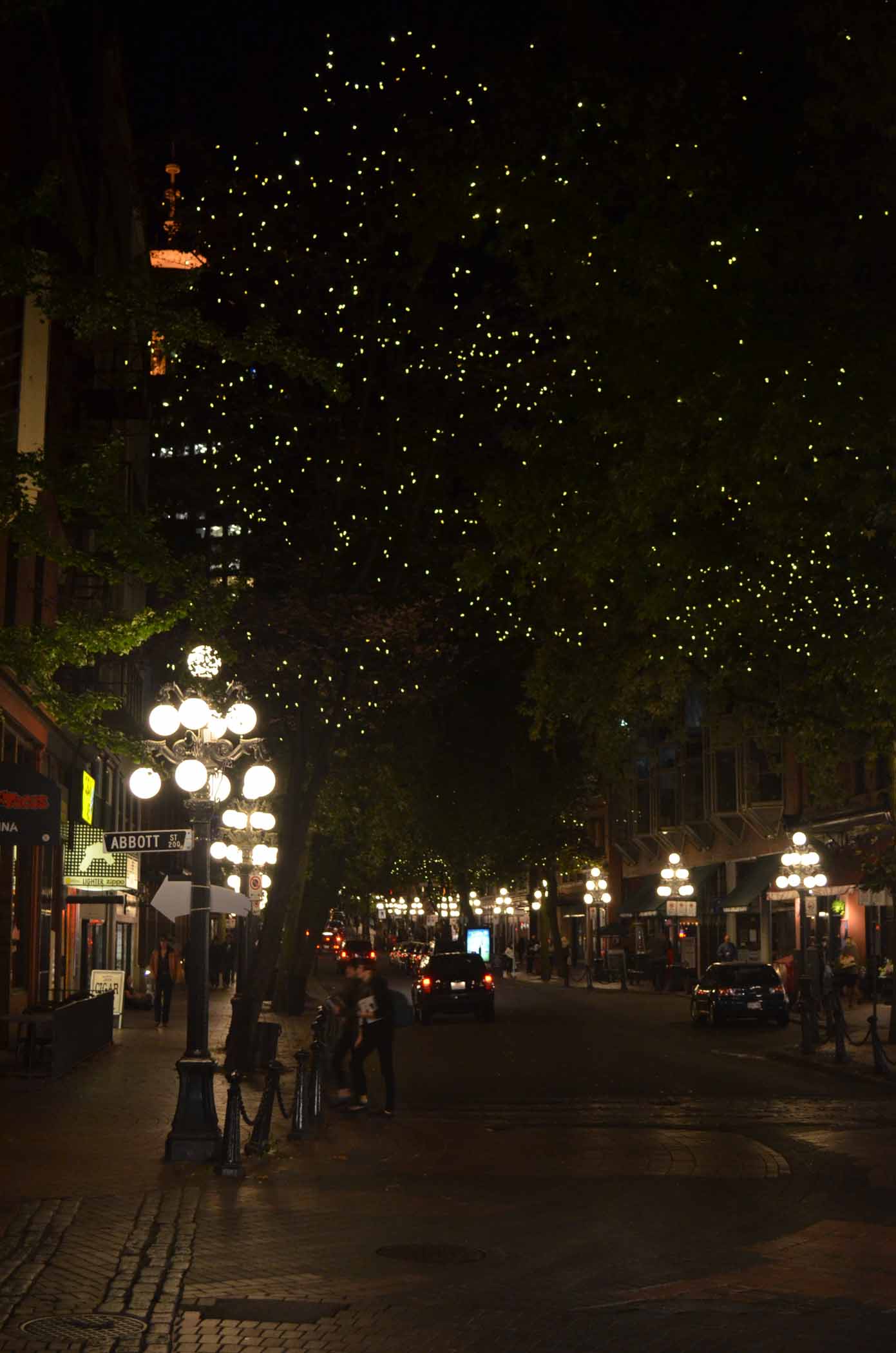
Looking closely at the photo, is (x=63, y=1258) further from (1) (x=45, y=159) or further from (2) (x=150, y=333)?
(1) (x=45, y=159)

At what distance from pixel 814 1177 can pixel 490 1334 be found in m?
6.71

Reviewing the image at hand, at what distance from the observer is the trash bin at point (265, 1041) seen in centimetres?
2500

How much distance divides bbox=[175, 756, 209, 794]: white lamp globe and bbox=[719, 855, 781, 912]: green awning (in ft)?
126

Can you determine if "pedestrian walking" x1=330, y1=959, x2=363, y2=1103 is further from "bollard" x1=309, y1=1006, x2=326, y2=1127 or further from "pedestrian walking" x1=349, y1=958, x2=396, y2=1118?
"bollard" x1=309, y1=1006, x2=326, y2=1127

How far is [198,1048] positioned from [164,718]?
3.83 meters

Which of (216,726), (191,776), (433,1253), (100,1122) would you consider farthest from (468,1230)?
(216,726)

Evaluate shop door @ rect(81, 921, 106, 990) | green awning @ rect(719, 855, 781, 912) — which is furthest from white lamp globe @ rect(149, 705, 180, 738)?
green awning @ rect(719, 855, 781, 912)

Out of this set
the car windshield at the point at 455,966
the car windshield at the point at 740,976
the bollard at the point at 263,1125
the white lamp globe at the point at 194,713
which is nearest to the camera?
the bollard at the point at 263,1125

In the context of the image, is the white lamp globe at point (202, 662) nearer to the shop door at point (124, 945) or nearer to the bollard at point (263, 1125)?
the bollard at point (263, 1125)

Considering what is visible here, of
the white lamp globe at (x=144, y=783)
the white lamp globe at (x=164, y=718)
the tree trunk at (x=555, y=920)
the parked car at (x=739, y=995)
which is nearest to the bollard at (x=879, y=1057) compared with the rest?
the white lamp globe at (x=144, y=783)

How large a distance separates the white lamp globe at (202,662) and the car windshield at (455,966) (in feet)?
68.0

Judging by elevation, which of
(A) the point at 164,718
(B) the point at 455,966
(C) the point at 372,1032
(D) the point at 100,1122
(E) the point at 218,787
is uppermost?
(A) the point at 164,718

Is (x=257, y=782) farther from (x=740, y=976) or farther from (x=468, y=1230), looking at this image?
(x=740, y=976)

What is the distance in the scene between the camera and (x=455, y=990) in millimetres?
41344
